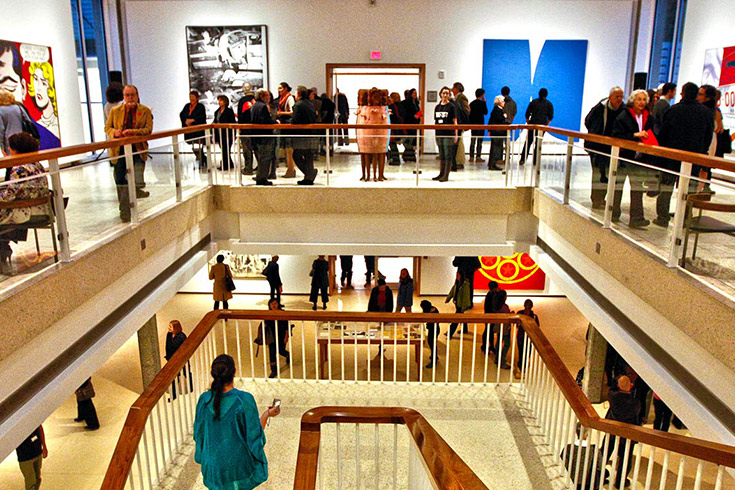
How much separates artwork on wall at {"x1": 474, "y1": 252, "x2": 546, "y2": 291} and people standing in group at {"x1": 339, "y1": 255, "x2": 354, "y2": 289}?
3274 mm

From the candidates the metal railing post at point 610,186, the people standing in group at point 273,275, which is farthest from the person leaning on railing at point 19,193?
the people standing in group at point 273,275

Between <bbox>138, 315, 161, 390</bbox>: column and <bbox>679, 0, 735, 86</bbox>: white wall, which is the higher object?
<bbox>679, 0, 735, 86</bbox>: white wall

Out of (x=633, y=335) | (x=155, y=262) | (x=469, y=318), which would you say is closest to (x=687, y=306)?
(x=633, y=335)

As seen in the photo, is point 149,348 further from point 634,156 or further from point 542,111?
point 542,111

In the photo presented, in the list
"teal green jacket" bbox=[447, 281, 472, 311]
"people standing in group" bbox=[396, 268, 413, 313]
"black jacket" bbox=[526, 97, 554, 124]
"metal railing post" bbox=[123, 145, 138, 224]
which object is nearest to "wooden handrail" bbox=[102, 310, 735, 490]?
"metal railing post" bbox=[123, 145, 138, 224]

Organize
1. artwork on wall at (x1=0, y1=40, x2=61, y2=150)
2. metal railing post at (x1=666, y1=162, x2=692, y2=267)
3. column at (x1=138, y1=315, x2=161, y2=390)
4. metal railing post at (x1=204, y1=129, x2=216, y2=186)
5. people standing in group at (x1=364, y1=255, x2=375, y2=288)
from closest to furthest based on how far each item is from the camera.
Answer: metal railing post at (x1=666, y1=162, x2=692, y2=267) → metal railing post at (x1=204, y1=129, x2=216, y2=186) → column at (x1=138, y1=315, x2=161, y2=390) → artwork on wall at (x1=0, y1=40, x2=61, y2=150) → people standing in group at (x1=364, y1=255, x2=375, y2=288)

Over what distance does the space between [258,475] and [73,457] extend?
5985mm

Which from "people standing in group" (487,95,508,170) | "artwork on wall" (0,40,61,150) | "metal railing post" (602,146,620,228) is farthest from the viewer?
"artwork on wall" (0,40,61,150)

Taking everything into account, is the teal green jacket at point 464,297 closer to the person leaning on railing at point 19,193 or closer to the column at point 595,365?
the column at point 595,365

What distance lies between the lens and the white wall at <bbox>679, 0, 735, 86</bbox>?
35.4 ft

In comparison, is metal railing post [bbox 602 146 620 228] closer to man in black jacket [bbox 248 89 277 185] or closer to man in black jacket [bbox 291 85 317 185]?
man in black jacket [bbox 291 85 317 185]

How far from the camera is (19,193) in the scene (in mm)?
4184

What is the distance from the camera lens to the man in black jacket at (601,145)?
6.14 metres

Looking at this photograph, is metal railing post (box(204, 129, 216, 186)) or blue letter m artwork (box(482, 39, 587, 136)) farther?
blue letter m artwork (box(482, 39, 587, 136))
